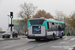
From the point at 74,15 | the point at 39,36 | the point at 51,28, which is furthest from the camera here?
the point at 74,15

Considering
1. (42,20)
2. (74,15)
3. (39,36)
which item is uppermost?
(74,15)

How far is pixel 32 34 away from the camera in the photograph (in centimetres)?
2228

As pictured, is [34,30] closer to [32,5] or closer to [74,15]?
[32,5]

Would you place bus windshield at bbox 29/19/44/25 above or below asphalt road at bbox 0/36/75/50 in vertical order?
above

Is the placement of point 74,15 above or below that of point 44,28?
above

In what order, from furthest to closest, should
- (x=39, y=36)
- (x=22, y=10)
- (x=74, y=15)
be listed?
(x=74, y=15), (x=22, y=10), (x=39, y=36)

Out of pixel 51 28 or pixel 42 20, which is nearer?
pixel 42 20

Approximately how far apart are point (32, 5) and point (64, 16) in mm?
24005

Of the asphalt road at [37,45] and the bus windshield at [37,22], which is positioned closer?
the asphalt road at [37,45]

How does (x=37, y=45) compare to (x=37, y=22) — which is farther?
(x=37, y=22)

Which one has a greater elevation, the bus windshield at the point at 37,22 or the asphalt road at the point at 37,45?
the bus windshield at the point at 37,22

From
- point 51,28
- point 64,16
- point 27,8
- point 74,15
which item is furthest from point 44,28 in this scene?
point 64,16

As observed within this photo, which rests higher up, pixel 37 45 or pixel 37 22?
pixel 37 22

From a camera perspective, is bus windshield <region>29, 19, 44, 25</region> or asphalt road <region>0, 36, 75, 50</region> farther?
bus windshield <region>29, 19, 44, 25</region>
